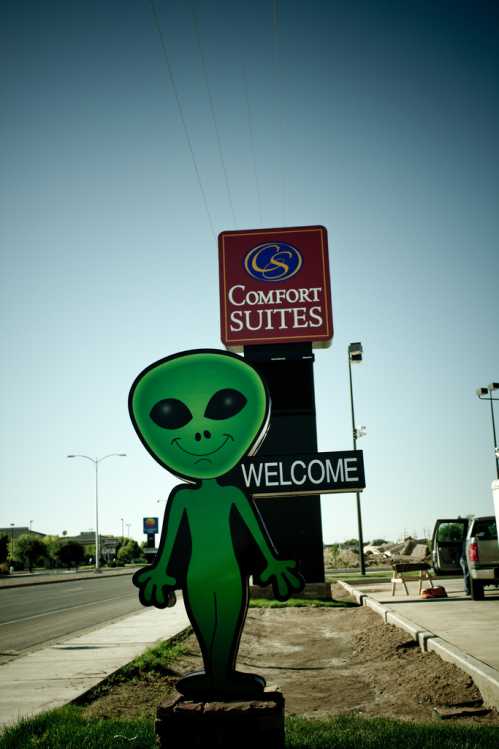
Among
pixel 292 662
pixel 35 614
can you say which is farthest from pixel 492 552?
pixel 35 614

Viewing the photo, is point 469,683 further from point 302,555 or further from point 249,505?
point 302,555

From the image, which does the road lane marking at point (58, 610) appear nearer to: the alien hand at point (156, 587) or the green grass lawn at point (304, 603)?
the green grass lawn at point (304, 603)

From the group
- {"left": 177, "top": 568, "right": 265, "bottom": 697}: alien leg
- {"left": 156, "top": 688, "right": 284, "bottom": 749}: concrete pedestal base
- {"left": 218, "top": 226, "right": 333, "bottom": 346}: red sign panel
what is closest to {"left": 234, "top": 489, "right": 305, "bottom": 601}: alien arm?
{"left": 177, "top": 568, "right": 265, "bottom": 697}: alien leg

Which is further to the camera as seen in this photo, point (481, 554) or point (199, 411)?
point (481, 554)

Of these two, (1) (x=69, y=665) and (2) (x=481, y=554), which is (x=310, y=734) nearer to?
(1) (x=69, y=665)

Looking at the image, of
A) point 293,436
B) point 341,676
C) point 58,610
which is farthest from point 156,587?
point 58,610

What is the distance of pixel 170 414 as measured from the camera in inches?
202

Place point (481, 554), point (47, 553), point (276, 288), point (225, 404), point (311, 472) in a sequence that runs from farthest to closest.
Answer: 1. point (47, 553)
2. point (276, 288)
3. point (481, 554)
4. point (311, 472)
5. point (225, 404)

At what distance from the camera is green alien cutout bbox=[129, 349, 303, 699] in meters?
4.72

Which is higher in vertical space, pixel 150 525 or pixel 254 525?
pixel 254 525

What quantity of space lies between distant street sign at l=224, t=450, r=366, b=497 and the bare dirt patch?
8.11 feet

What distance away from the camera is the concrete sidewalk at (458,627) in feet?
21.4

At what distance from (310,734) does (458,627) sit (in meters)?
5.85

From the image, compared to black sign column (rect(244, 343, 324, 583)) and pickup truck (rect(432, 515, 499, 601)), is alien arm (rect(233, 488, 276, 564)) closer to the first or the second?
pickup truck (rect(432, 515, 499, 601))
